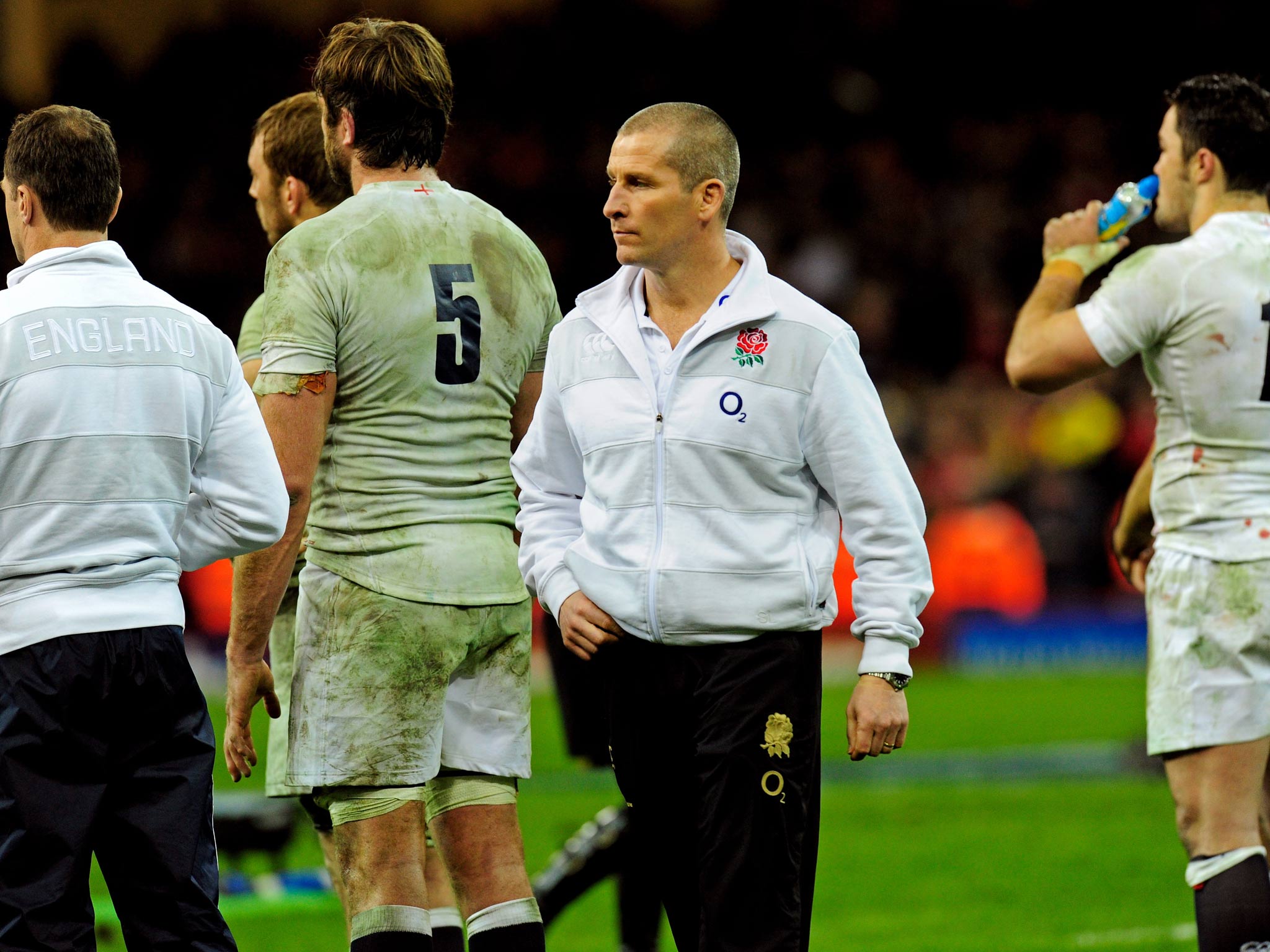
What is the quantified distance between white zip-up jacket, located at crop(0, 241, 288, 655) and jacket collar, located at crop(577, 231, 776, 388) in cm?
81

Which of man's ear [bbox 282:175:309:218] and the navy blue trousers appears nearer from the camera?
the navy blue trousers

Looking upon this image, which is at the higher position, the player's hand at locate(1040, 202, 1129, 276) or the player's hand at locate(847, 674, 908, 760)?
the player's hand at locate(1040, 202, 1129, 276)

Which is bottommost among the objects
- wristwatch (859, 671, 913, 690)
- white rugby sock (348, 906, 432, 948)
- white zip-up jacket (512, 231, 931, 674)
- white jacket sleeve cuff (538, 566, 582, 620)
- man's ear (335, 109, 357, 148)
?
white rugby sock (348, 906, 432, 948)

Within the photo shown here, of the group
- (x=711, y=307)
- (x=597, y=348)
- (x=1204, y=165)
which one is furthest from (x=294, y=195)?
(x=1204, y=165)

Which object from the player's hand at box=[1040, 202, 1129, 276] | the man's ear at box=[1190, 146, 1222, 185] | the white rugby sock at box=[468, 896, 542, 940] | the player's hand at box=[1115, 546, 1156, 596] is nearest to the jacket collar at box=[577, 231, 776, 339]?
the player's hand at box=[1040, 202, 1129, 276]

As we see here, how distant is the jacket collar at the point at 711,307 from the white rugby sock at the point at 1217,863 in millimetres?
1883

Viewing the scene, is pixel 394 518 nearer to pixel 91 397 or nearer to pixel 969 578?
pixel 91 397

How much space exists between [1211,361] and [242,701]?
2.63 m

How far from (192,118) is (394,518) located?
17362mm

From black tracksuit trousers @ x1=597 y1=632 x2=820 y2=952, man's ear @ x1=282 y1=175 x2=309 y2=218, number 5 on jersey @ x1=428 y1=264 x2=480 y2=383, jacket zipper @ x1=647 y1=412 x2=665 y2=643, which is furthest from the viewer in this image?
man's ear @ x1=282 y1=175 x2=309 y2=218

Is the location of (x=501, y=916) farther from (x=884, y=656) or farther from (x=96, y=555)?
(x=96, y=555)

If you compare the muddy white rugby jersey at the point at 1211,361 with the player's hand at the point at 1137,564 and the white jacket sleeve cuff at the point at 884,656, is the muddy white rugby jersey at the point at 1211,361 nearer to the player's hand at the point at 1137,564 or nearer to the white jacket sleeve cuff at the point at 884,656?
the player's hand at the point at 1137,564

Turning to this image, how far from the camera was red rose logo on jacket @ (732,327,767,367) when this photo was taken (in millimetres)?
4016

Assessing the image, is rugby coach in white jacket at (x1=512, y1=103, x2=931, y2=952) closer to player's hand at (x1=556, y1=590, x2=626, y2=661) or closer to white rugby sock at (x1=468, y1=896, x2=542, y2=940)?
player's hand at (x1=556, y1=590, x2=626, y2=661)
